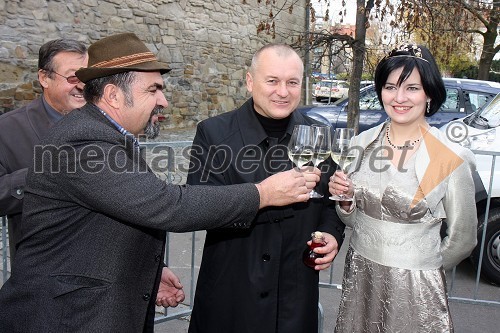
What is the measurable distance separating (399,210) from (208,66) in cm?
1247

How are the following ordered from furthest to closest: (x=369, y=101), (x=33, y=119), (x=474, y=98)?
(x=369, y=101) → (x=474, y=98) → (x=33, y=119)

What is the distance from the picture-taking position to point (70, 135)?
168 cm

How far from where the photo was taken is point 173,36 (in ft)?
42.2

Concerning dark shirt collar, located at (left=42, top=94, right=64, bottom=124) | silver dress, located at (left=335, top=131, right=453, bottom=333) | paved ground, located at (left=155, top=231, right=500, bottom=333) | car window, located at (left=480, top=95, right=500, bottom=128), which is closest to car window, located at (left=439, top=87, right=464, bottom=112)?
car window, located at (left=480, top=95, right=500, bottom=128)

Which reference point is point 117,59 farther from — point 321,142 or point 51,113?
point 51,113

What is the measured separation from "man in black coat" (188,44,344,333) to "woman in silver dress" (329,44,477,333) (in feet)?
0.74

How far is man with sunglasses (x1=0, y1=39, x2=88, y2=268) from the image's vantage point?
7.69ft

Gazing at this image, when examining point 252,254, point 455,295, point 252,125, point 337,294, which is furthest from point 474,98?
point 252,254

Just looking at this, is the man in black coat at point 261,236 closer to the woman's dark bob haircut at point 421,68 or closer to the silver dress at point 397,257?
the silver dress at point 397,257

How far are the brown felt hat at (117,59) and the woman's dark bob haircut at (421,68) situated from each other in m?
1.14

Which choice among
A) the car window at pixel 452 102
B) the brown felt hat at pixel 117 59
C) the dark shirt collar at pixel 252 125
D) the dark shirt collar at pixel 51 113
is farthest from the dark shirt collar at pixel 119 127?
the car window at pixel 452 102

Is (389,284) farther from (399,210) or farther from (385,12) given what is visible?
(385,12)

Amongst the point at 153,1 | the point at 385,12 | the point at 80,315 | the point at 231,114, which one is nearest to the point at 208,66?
the point at 153,1

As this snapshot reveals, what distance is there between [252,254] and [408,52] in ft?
4.10
